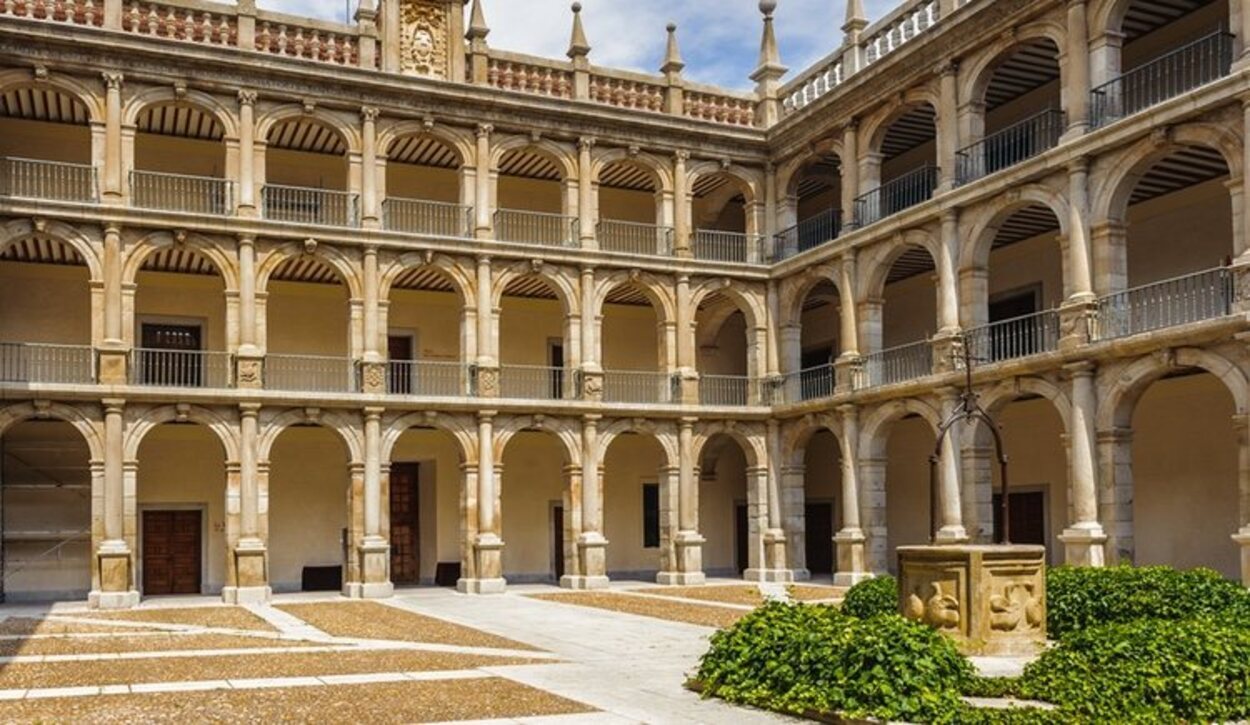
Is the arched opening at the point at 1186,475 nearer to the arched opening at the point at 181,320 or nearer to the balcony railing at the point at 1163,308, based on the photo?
the balcony railing at the point at 1163,308

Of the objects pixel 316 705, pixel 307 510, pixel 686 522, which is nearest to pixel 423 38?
pixel 307 510

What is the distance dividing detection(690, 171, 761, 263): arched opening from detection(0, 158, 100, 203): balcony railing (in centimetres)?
1401

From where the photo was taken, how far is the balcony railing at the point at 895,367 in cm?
2658

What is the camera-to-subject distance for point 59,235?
79.5 ft

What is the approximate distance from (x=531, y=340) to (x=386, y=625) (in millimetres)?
13286

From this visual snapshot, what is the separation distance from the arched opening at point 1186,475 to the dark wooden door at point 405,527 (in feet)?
54.7

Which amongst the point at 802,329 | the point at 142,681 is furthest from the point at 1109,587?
the point at 802,329

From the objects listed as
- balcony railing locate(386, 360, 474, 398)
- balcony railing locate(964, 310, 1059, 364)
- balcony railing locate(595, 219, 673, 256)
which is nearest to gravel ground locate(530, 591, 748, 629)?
balcony railing locate(386, 360, 474, 398)

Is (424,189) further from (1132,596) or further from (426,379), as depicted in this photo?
(1132,596)

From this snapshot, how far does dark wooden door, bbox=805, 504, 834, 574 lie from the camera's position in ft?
107

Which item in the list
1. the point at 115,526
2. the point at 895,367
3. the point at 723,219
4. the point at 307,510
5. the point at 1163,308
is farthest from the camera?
the point at 723,219

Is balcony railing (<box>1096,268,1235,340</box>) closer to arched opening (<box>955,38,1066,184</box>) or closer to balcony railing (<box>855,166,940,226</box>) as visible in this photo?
arched opening (<box>955,38,1066,184</box>)

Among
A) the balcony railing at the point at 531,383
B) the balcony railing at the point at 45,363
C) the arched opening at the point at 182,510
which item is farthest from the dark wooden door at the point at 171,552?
the balcony railing at the point at 531,383

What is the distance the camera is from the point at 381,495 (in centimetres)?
2653
